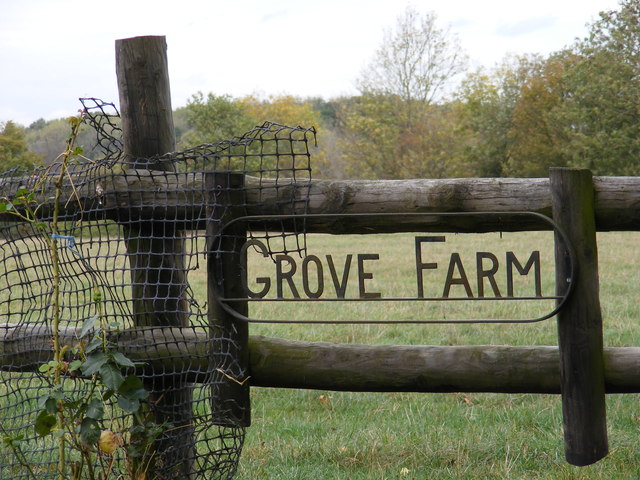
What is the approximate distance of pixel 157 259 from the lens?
3393mm

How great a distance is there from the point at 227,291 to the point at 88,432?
833mm

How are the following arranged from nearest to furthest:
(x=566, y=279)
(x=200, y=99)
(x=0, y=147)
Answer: (x=566, y=279)
(x=0, y=147)
(x=200, y=99)

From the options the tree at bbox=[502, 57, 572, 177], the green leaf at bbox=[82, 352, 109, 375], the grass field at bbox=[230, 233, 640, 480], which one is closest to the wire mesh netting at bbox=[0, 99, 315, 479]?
the green leaf at bbox=[82, 352, 109, 375]

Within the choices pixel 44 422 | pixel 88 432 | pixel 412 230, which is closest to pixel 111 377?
pixel 88 432

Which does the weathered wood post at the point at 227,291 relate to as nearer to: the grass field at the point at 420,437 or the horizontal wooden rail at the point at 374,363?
the horizontal wooden rail at the point at 374,363

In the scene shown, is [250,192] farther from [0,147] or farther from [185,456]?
[0,147]

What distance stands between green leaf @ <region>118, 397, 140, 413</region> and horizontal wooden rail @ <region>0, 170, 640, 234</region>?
815 millimetres

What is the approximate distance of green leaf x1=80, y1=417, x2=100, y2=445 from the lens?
2816 millimetres

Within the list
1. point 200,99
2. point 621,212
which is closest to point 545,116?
point 200,99

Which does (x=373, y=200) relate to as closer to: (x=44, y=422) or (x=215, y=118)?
(x=44, y=422)

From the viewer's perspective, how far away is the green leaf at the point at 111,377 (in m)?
2.83

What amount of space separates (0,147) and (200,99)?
808 inches

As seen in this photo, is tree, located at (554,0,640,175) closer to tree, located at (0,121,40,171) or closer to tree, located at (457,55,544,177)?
tree, located at (457,55,544,177)

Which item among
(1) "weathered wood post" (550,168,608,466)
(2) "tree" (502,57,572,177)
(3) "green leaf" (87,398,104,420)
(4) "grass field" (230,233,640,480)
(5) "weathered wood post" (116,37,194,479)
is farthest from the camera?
(2) "tree" (502,57,572,177)
